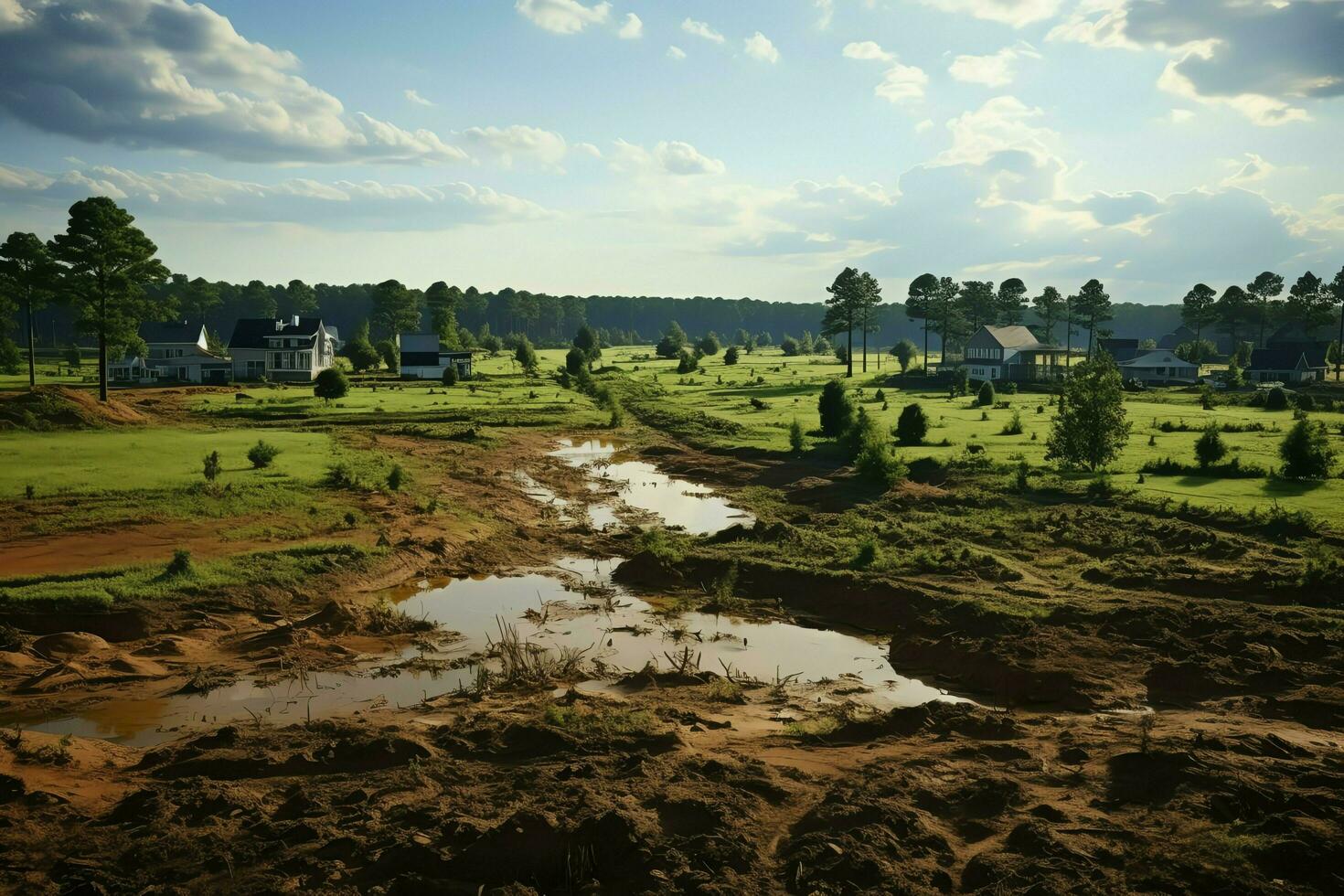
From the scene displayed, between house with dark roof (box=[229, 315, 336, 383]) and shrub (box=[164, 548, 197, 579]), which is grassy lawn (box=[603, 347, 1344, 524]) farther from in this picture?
house with dark roof (box=[229, 315, 336, 383])

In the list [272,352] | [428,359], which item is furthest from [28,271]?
[428,359]

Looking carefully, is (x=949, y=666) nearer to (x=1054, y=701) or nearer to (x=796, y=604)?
(x=1054, y=701)

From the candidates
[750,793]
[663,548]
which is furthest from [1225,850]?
[663,548]

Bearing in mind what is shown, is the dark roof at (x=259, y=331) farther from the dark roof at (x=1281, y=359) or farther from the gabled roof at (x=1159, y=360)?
the dark roof at (x=1281, y=359)

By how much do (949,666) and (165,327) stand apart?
93.0 meters

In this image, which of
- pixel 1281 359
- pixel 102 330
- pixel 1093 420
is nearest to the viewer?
pixel 1093 420

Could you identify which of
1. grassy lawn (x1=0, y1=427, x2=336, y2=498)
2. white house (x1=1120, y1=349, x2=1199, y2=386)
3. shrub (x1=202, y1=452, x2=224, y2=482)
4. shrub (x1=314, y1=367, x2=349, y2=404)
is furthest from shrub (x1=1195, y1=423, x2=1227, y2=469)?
white house (x1=1120, y1=349, x2=1199, y2=386)

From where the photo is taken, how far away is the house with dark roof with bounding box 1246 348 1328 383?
92625 millimetres

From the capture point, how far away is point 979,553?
80.1 ft

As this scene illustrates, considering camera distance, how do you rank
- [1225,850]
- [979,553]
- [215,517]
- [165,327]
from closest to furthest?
[1225,850], [979,553], [215,517], [165,327]

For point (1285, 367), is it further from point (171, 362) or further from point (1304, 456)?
point (171, 362)

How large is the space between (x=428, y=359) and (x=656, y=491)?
6048 centimetres

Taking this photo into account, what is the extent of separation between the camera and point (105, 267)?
195 ft

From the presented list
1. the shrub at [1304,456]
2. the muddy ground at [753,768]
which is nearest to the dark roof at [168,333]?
the muddy ground at [753,768]
